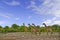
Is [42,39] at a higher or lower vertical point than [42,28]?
lower

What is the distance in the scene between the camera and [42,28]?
1491cm

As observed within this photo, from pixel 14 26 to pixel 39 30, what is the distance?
4.48m

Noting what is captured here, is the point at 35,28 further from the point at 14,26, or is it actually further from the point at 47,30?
the point at 14,26

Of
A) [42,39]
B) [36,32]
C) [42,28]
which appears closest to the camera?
[42,39]

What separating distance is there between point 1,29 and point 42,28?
4737mm

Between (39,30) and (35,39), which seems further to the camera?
(39,30)

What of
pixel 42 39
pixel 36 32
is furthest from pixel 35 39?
pixel 36 32

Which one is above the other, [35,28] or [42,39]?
[35,28]

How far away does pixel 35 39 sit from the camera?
1092 centimetres

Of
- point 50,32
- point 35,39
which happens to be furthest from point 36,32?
point 35,39

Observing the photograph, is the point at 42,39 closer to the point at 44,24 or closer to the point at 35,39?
the point at 35,39

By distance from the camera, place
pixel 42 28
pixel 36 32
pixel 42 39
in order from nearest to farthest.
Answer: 1. pixel 42 39
2. pixel 36 32
3. pixel 42 28

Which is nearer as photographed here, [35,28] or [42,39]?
[42,39]

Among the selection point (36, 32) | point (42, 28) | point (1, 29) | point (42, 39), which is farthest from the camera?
point (1, 29)
